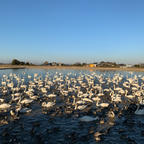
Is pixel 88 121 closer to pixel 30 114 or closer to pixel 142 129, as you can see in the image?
pixel 142 129

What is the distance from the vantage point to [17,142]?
33.1 ft

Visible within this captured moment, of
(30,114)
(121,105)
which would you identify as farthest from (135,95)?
(30,114)

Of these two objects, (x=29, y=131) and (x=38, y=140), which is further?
(x=29, y=131)

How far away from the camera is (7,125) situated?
488 inches

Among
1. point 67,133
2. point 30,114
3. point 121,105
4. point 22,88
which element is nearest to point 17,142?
point 67,133

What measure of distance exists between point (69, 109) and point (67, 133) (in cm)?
492

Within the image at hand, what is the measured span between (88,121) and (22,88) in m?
16.9

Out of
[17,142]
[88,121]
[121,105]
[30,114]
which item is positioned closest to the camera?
[17,142]

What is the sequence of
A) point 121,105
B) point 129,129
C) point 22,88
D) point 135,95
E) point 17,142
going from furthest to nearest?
1. point 22,88
2. point 135,95
3. point 121,105
4. point 129,129
5. point 17,142

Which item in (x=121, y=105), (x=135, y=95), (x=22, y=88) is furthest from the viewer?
(x=22, y=88)

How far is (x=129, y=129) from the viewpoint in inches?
481

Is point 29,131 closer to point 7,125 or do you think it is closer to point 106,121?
point 7,125

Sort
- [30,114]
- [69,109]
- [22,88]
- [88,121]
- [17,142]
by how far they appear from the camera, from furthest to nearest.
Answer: [22,88]
[69,109]
[30,114]
[88,121]
[17,142]

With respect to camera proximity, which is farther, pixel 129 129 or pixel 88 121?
pixel 88 121
